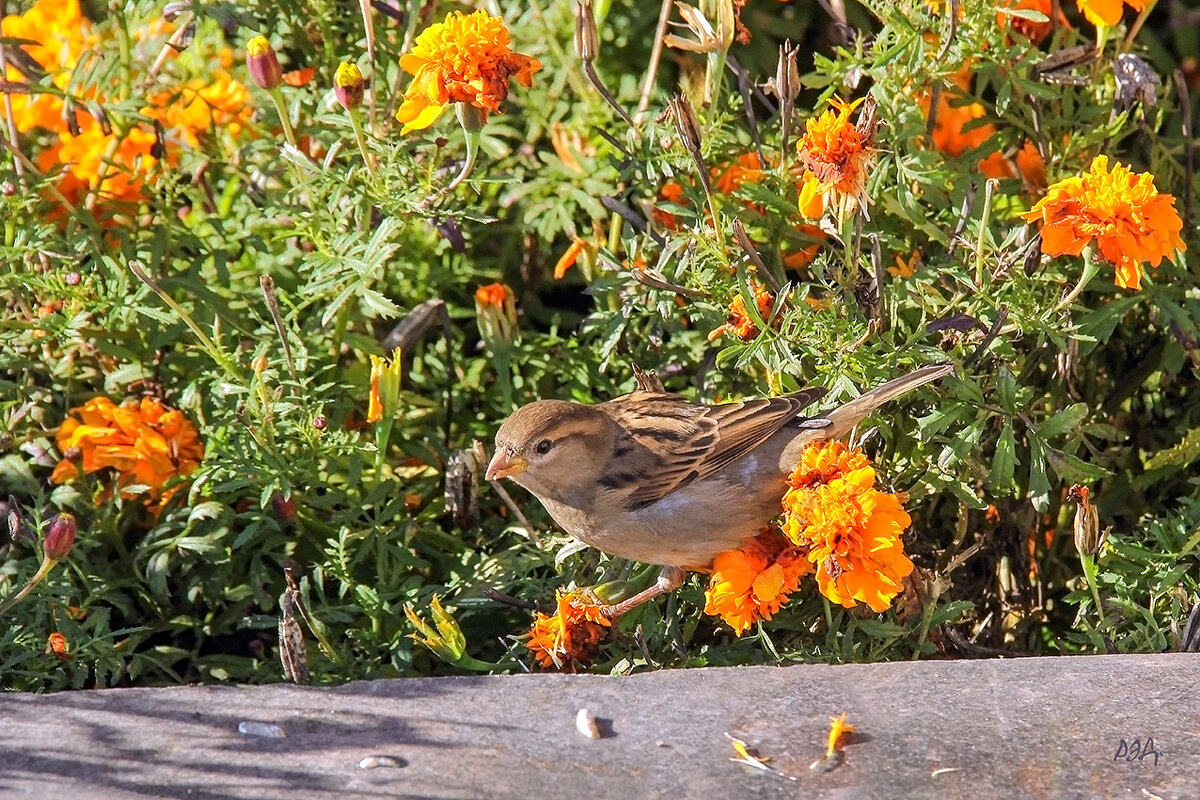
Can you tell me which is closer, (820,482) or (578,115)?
(820,482)

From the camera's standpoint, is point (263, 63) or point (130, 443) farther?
point (130, 443)

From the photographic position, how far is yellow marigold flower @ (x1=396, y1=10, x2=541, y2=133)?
2842 mm

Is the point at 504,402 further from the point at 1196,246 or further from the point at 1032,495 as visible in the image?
the point at 1196,246

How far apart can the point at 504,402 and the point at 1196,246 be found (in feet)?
5.79

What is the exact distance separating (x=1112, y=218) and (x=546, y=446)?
128cm

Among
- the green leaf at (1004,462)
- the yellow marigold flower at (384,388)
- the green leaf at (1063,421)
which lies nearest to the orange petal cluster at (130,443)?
the yellow marigold flower at (384,388)

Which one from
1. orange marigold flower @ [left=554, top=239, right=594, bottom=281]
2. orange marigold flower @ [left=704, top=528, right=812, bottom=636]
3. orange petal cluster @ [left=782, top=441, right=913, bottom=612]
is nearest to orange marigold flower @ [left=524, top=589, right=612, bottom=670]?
orange marigold flower @ [left=704, top=528, right=812, bottom=636]

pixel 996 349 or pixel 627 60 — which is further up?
pixel 627 60

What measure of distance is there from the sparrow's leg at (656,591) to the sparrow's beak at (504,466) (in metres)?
0.37

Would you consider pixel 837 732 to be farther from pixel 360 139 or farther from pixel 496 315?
pixel 360 139

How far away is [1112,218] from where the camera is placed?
2.72 meters

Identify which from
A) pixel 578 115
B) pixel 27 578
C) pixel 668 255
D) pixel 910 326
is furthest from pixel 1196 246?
pixel 27 578

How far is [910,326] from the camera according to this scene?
3195 millimetres

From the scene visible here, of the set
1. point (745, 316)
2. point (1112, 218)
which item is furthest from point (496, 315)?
point (1112, 218)
